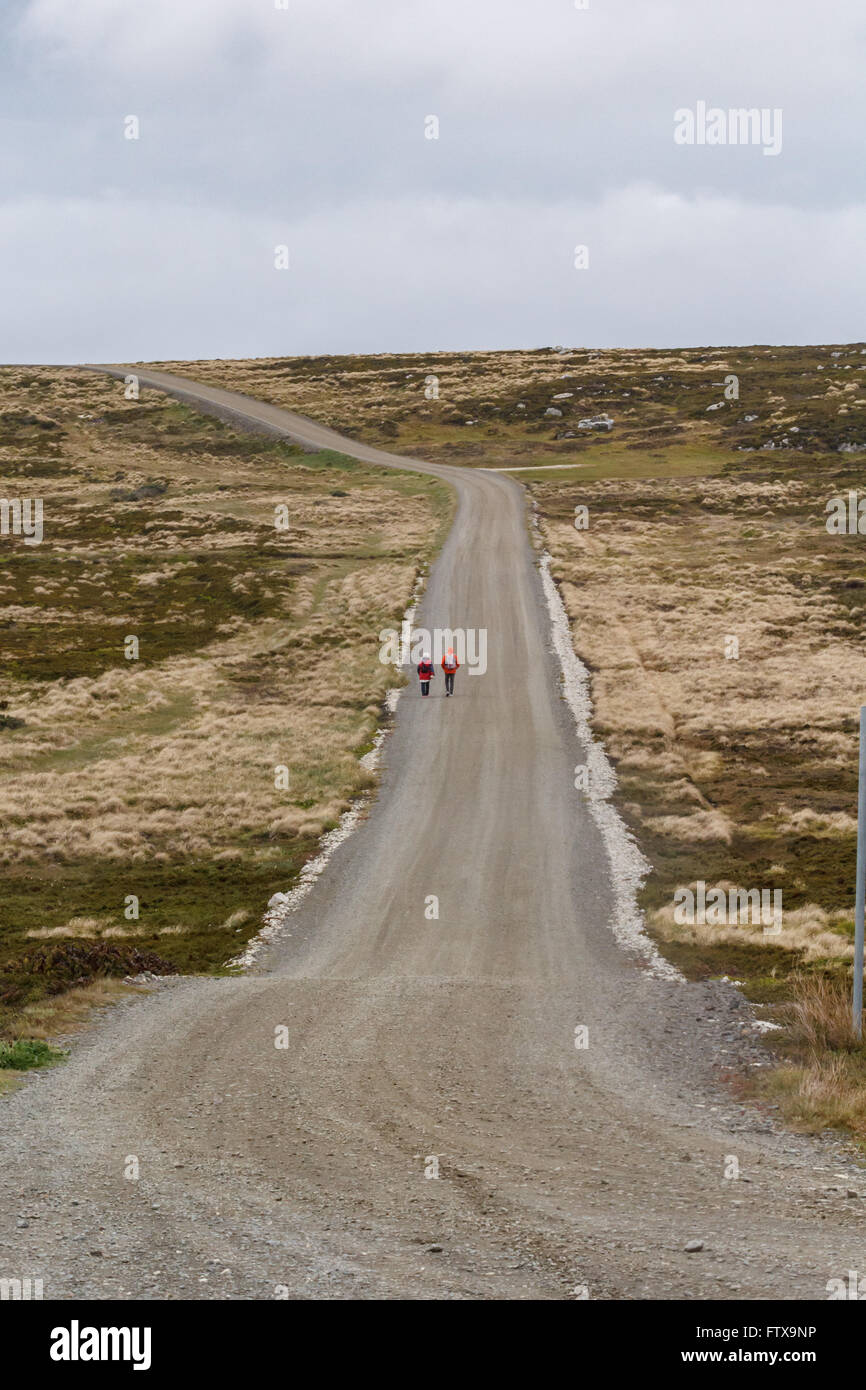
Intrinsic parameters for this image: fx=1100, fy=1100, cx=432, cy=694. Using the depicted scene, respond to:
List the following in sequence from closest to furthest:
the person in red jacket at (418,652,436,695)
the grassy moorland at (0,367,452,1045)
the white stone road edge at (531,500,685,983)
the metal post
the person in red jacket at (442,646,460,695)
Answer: the metal post → the white stone road edge at (531,500,685,983) → the grassy moorland at (0,367,452,1045) → the person in red jacket at (442,646,460,695) → the person in red jacket at (418,652,436,695)

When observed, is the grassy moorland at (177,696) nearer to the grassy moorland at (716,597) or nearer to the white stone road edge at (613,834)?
the white stone road edge at (613,834)

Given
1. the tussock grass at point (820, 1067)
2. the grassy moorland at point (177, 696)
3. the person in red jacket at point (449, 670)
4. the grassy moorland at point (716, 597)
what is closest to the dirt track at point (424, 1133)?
the tussock grass at point (820, 1067)

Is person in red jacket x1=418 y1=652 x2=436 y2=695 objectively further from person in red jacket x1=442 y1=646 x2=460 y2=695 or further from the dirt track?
the dirt track

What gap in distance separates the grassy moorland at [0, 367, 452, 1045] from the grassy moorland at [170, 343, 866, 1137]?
28.1ft

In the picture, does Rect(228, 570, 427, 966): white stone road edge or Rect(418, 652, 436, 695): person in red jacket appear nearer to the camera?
Rect(228, 570, 427, 966): white stone road edge

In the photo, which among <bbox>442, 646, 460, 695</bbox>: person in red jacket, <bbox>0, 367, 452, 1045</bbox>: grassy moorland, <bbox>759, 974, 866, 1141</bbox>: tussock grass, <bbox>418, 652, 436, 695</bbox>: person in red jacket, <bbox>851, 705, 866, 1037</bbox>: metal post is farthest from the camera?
<bbox>418, 652, 436, 695</bbox>: person in red jacket

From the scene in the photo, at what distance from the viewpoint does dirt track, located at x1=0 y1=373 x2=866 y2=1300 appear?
798 cm

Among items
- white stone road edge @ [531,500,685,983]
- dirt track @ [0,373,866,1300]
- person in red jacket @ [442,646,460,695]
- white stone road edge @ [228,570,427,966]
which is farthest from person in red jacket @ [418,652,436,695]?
dirt track @ [0,373,866,1300]

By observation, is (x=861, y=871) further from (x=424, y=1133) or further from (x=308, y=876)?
(x=308, y=876)

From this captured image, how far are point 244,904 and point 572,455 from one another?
3399 inches

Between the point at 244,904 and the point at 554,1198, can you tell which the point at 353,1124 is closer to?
the point at 554,1198

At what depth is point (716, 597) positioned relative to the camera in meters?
56.3

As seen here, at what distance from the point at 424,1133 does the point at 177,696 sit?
105 feet

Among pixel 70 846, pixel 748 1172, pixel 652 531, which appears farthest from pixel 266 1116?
pixel 652 531
